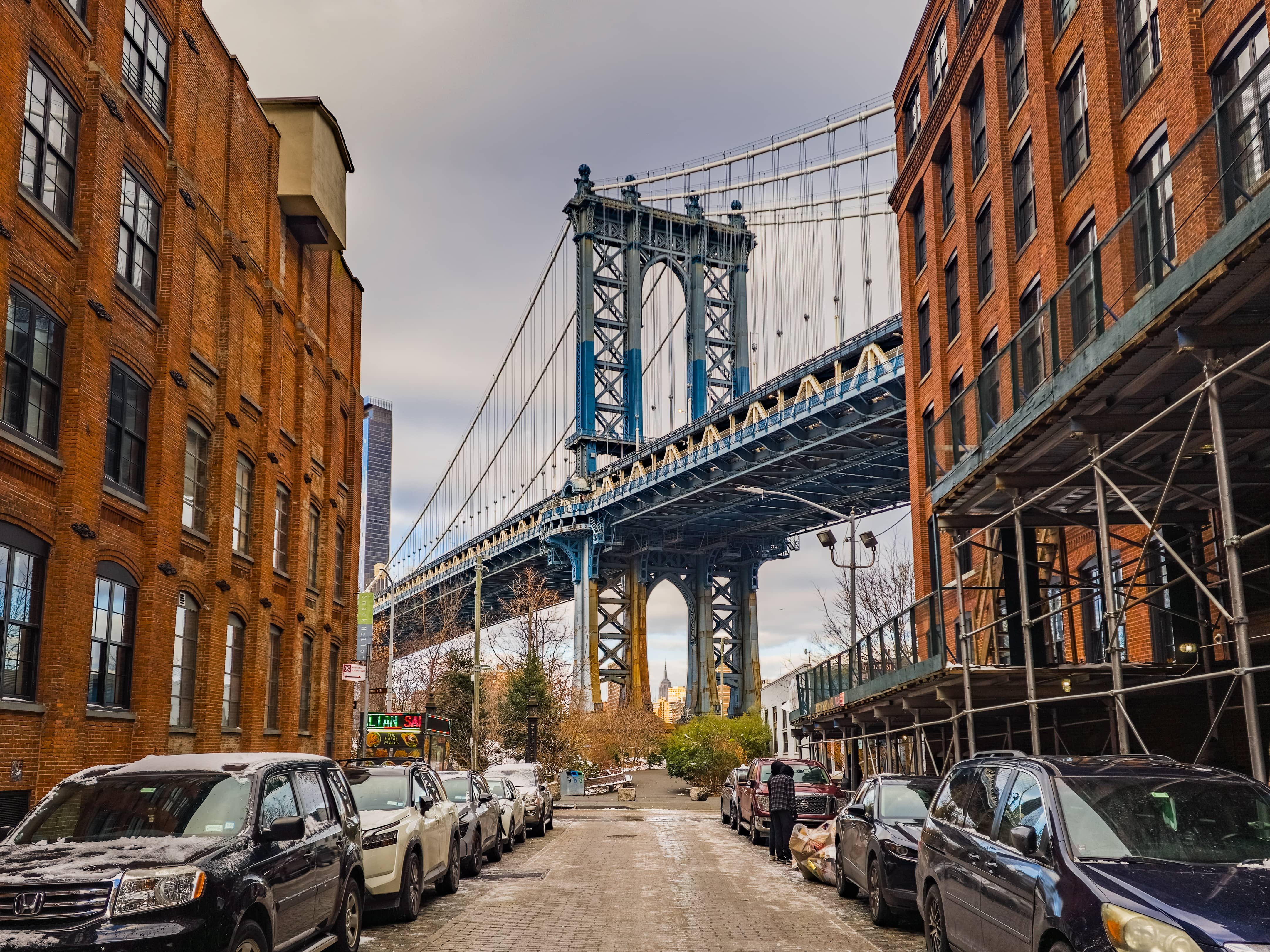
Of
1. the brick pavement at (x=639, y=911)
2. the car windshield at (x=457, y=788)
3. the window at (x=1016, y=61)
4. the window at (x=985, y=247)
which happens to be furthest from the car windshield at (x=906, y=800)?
the window at (x=1016, y=61)

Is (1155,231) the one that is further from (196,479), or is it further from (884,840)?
(196,479)

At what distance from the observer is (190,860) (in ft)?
26.3

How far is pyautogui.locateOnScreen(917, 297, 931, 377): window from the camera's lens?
108ft

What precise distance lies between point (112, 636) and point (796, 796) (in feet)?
37.2

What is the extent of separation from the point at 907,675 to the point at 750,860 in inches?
157

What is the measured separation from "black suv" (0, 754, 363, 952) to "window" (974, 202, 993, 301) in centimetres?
2031

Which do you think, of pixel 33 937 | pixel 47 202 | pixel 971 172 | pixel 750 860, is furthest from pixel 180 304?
pixel 971 172

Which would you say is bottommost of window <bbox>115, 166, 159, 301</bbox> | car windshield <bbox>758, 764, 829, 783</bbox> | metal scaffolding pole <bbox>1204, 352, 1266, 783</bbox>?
car windshield <bbox>758, 764, 829, 783</bbox>

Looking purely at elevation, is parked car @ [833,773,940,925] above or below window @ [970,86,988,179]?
below

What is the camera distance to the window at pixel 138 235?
64.2 feet

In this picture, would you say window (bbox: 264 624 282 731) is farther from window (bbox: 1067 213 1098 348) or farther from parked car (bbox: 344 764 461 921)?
window (bbox: 1067 213 1098 348)

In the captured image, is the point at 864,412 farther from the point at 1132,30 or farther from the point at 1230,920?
the point at 1230,920

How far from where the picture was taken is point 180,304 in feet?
69.3

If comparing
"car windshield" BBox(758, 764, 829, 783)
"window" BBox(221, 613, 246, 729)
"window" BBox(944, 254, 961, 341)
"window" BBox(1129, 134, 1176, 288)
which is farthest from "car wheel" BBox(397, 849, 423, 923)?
"window" BBox(944, 254, 961, 341)
